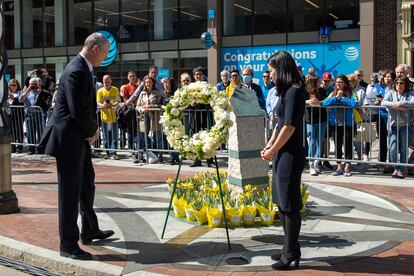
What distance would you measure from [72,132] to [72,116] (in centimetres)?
18

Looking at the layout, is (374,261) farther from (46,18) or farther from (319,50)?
(46,18)

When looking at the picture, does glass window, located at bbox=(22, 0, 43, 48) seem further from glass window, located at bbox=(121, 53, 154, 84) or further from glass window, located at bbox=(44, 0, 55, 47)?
glass window, located at bbox=(121, 53, 154, 84)

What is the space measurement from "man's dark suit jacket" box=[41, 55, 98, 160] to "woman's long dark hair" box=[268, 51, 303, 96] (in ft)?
6.18

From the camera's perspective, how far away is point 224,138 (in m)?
5.41

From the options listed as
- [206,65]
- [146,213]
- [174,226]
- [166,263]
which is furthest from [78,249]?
[206,65]

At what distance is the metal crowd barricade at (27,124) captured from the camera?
1334cm

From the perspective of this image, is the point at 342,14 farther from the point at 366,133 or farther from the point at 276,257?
the point at 276,257

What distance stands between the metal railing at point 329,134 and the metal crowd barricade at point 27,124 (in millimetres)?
265

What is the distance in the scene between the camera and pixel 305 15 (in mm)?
20078

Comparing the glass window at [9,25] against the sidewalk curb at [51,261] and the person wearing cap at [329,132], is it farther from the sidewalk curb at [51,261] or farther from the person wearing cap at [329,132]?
the sidewalk curb at [51,261]

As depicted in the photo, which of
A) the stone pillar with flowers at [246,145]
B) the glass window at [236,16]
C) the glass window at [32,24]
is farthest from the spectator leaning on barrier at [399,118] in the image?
the glass window at [32,24]

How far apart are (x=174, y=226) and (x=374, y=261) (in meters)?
2.41

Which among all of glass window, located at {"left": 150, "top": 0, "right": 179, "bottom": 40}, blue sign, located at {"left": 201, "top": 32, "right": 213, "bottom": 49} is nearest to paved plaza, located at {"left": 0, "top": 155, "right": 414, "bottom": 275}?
blue sign, located at {"left": 201, "top": 32, "right": 213, "bottom": 49}

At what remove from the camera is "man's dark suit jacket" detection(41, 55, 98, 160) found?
4886 millimetres
